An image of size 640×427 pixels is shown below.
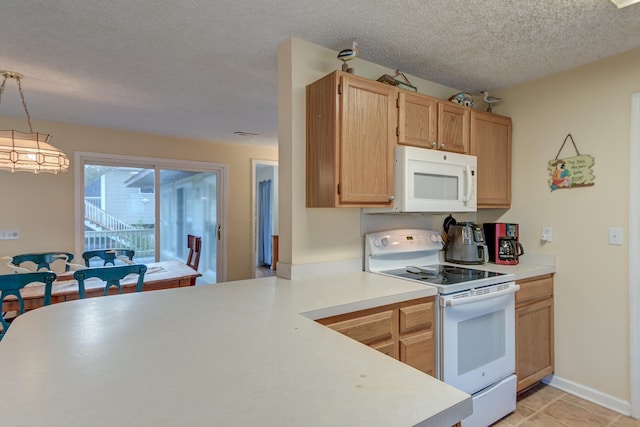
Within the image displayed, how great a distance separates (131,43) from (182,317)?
165 centimetres

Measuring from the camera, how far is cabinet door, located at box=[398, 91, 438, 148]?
Answer: 2033 mm

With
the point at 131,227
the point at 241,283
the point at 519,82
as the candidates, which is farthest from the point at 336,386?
the point at 131,227

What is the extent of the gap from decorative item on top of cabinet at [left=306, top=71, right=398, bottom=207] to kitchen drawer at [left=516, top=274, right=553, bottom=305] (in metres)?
1.10

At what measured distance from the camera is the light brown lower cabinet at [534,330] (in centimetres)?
222

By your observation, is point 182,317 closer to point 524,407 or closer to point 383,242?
point 383,242

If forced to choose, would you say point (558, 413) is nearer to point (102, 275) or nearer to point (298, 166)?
point (298, 166)

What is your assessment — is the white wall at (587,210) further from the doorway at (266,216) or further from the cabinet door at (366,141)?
the doorway at (266,216)

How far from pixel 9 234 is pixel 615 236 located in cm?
526

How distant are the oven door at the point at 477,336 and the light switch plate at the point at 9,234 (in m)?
4.17

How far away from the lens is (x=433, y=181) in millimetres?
2148

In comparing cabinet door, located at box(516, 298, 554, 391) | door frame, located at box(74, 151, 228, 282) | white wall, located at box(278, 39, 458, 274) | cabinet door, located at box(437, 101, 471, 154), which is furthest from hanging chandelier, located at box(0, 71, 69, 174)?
cabinet door, located at box(516, 298, 554, 391)

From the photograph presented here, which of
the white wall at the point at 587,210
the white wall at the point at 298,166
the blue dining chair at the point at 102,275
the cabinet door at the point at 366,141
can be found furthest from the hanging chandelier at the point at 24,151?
the white wall at the point at 587,210

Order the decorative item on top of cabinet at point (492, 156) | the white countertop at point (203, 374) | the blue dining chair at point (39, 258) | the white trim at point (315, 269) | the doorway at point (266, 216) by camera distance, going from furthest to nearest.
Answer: the doorway at point (266, 216) → the blue dining chair at point (39, 258) → the decorative item on top of cabinet at point (492, 156) → the white trim at point (315, 269) → the white countertop at point (203, 374)

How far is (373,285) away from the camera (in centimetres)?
180
